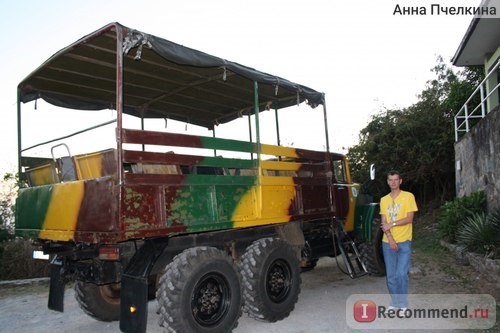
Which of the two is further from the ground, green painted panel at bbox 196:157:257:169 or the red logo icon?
green painted panel at bbox 196:157:257:169

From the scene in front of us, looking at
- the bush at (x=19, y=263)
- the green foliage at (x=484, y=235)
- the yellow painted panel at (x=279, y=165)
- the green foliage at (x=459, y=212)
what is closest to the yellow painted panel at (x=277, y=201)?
the yellow painted panel at (x=279, y=165)

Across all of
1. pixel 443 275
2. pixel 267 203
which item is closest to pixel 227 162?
pixel 267 203

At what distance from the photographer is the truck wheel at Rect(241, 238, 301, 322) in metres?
5.07

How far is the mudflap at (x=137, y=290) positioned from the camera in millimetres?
4023

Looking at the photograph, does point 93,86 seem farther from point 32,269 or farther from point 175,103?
point 32,269

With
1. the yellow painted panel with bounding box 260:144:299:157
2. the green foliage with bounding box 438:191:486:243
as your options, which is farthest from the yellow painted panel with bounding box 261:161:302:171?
the green foliage with bounding box 438:191:486:243

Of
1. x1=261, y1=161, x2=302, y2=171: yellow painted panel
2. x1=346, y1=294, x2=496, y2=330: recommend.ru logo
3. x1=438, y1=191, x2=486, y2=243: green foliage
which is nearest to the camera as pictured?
x1=346, y1=294, x2=496, y2=330: recommend.ru logo

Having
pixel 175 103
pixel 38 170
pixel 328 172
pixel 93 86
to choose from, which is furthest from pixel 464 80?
pixel 38 170

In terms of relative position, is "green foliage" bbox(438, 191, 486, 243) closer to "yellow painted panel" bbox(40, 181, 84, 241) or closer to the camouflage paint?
the camouflage paint

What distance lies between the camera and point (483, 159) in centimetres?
938

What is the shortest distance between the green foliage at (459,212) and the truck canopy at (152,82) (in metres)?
5.21

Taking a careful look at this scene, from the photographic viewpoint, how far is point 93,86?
603 cm

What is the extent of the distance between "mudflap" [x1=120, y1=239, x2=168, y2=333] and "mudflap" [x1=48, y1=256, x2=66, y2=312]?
3.84 feet

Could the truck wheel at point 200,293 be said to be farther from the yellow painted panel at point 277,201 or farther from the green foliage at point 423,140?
the green foliage at point 423,140
